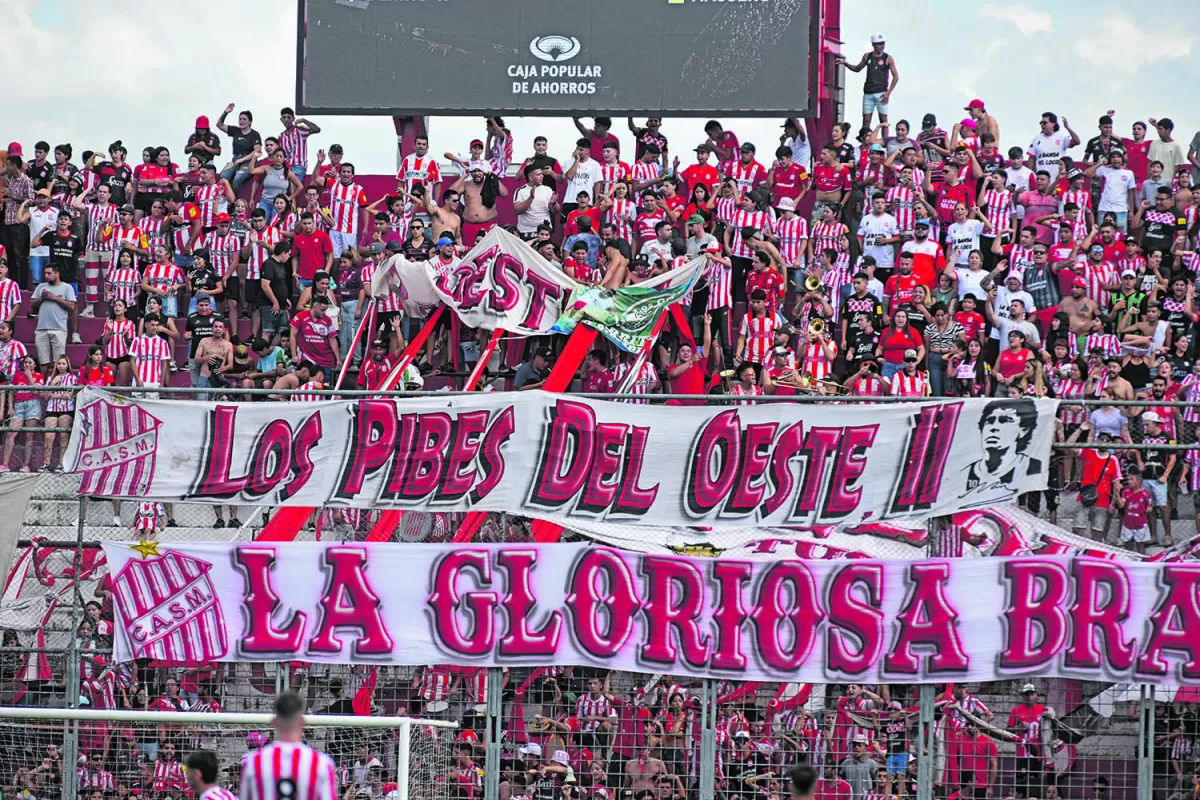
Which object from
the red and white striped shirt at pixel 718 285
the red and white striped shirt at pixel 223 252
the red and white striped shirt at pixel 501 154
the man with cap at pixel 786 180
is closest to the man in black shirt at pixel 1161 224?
the man with cap at pixel 786 180

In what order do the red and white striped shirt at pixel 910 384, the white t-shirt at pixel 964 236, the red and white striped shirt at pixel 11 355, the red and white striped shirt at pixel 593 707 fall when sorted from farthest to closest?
the white t-shirt at pixel 964 236
the red and white striped shirt at pixel 11 355
the red and white striped shirt at pixel 910 384
the red and white striped shirt at pixel 593 707

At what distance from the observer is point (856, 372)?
67.3 feet

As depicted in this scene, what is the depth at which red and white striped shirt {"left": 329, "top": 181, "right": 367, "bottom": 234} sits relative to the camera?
24.5 m

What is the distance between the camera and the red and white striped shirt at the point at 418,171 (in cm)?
2540

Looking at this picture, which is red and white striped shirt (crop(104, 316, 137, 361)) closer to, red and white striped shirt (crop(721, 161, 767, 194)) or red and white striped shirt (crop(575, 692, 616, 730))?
red and white striped shirt (crop(721, 161, 767, 194))

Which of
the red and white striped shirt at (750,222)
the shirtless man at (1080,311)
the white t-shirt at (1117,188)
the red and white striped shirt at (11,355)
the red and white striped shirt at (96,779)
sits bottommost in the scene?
the red and white striped shirt at (96,779)

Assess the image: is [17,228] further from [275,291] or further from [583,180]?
[583,180]

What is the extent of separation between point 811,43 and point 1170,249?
5896 mm

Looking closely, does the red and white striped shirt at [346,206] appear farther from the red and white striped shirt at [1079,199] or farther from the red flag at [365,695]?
the red flag at [365,695]

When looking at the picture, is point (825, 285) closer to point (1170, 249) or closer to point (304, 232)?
point (1170, 249)

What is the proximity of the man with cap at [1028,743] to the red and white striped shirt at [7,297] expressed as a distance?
14.8 metres

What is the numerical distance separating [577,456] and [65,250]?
12.0 meters

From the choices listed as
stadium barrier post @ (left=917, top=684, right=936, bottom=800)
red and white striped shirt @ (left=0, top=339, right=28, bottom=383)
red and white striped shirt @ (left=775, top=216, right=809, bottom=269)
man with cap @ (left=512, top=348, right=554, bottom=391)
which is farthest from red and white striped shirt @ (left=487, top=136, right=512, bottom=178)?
stadium barrier post @ (left=917, top=684, right=936, bottom=800)

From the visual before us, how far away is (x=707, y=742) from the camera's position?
44.3 feet
